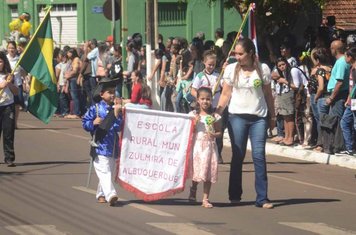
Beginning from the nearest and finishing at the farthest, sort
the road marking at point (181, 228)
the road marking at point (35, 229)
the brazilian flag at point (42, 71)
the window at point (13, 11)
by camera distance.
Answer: the road marking at point (35, 229), the road marking at point (181, 228), the brazilian flag at point (42, 71), the window at point (13, 11)

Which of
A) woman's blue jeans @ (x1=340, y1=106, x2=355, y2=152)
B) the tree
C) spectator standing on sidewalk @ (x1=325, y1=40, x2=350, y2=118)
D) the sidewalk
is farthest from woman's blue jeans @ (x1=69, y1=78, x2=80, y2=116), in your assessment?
woman's blue jeans @ (x1=340, y1=106, x2=355, y2=152)

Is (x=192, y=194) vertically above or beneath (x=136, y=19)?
beneath

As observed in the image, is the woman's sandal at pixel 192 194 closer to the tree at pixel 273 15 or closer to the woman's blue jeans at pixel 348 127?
the woman's blue jeans at pixel 348 127

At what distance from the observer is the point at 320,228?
9.95 metres

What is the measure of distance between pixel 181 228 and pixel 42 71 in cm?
489

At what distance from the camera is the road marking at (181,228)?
31.1 ft

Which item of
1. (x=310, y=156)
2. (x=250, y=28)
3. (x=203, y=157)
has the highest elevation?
(x=250, y=28)

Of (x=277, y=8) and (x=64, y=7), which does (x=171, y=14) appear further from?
(x=277, y=8)

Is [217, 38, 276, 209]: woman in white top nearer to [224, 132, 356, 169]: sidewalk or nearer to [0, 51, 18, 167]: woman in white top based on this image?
[0, 51, 18, 167]: woman in white top

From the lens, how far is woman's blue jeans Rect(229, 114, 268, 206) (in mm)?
11016

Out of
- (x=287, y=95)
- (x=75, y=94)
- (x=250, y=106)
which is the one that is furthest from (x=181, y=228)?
(x=75, y=94)

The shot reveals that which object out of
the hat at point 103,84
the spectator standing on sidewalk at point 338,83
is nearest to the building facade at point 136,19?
the spectator standing on sidewalk at point 338,83

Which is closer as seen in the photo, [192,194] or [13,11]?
[192,194]

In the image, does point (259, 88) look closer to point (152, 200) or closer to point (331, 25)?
point (152, 200)
